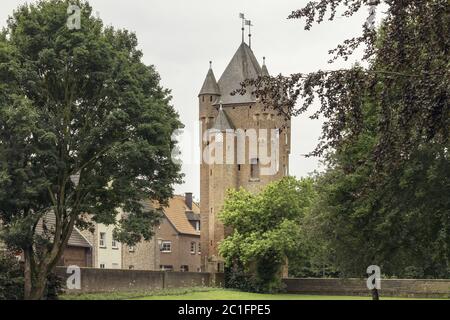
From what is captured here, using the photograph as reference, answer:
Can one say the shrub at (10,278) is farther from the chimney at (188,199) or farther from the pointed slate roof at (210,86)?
the chimney at (188,199)

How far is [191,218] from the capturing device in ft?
291

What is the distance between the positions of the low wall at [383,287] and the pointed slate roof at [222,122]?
59.8 feet

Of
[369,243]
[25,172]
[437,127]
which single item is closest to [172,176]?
[25,172]

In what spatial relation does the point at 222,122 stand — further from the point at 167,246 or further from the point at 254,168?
the point at 167,246

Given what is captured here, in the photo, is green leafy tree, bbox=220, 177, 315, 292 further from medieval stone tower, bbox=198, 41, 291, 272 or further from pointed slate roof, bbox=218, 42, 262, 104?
pointed slate roof, bbox=218, 42, 262, 104

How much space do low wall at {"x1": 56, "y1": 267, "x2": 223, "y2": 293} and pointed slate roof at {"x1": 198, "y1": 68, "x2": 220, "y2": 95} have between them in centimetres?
2563

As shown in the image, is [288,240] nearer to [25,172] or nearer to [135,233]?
[135,233]

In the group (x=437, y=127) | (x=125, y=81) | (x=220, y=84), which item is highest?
(x=220, y=84)

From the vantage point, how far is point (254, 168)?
263 feet

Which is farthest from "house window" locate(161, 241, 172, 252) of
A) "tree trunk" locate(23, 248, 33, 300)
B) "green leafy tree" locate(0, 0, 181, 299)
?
"tree trunk" locate(23, 248, 33, 300)

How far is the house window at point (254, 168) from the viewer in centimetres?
7988

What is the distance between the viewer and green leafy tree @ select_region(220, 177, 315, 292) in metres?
65.9

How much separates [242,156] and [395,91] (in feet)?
208

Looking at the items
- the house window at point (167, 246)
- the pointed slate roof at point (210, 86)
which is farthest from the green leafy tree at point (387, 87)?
the pointed slate roof at point (210, 86)
